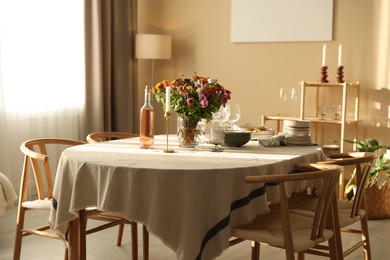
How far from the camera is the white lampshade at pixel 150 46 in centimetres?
621

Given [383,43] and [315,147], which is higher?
[383,43]

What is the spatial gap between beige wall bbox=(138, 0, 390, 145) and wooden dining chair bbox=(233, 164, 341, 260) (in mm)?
2877

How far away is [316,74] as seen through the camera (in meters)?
5.90

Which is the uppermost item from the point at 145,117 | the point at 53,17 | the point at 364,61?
the point at 53,17

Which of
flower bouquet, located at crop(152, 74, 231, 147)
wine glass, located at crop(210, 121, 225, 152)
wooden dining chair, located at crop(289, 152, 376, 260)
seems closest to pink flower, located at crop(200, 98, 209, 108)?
flower bouquet, located at crop(152, 74, 231, 147)

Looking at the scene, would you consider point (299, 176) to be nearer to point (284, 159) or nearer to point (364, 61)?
point (284, 159)

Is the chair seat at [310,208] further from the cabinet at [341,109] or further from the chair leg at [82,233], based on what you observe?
the cabinet at [341,109]

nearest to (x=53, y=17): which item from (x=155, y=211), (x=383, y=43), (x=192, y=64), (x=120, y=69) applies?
(x=120, y=69)

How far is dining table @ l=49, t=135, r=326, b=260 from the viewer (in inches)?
106

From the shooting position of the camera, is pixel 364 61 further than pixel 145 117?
Yes

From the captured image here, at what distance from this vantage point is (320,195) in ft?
9.04

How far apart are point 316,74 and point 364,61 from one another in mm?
474

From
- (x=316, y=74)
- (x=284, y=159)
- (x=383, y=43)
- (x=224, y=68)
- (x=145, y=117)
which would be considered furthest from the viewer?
(x=224, y=68)

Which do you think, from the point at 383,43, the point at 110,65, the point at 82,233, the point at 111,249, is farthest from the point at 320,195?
the point at 110,65
